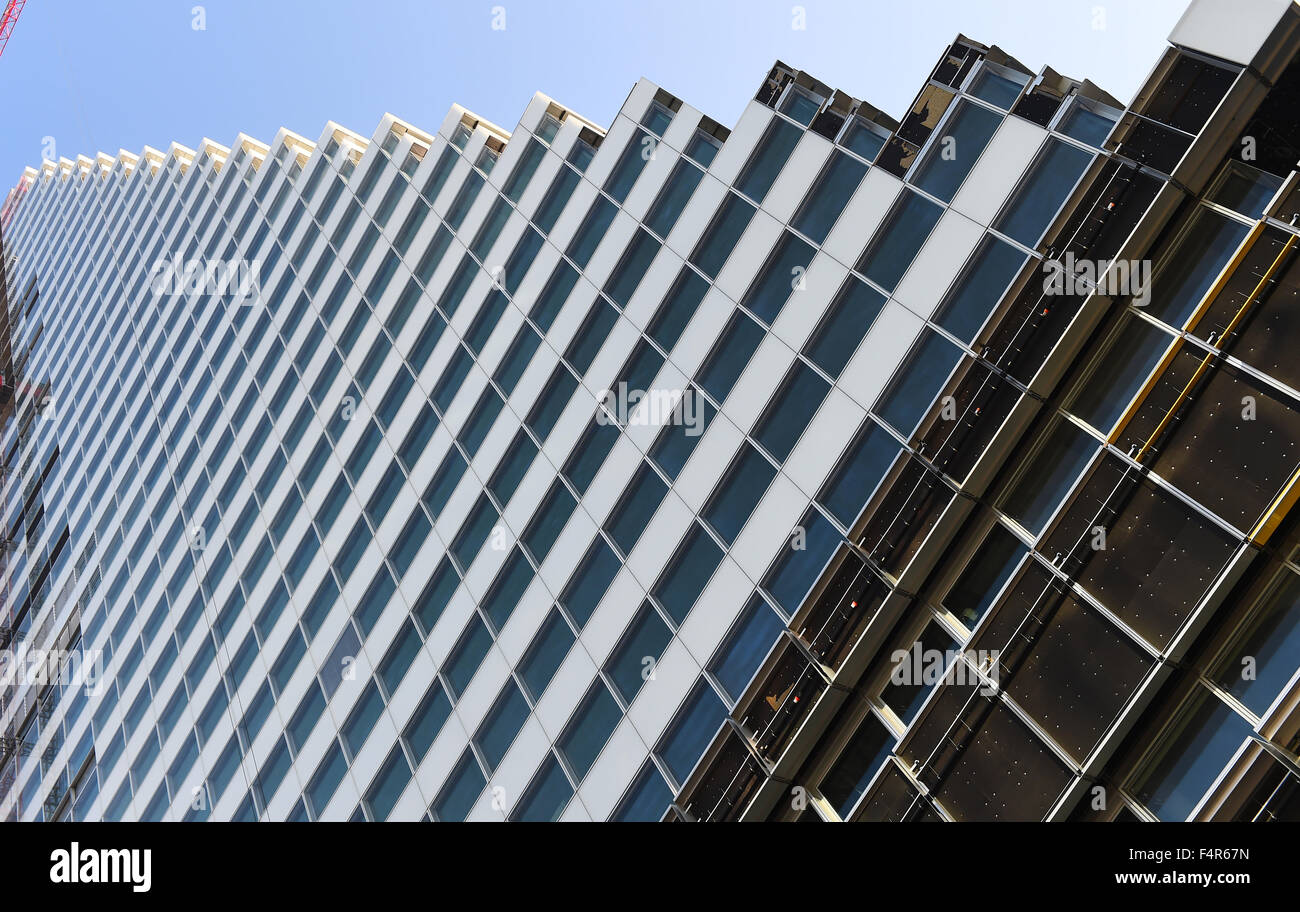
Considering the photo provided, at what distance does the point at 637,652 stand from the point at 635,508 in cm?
350

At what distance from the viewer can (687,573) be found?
22.2 metres

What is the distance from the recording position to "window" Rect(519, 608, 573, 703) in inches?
931

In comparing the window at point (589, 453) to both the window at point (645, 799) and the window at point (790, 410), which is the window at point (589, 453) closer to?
the window at point (790, 410)

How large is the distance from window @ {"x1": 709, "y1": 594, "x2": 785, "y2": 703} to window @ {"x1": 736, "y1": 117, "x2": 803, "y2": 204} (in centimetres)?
1051

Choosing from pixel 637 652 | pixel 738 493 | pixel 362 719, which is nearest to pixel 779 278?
pixel 738 493

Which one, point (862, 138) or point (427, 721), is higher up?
point (862, 138)

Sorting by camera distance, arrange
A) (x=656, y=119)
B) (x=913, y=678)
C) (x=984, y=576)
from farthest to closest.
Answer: (x=656, y=119) < (x=913, y=678) < (x=984, y=576)

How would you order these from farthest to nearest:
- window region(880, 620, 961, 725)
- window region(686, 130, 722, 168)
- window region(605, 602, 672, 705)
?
window region(686, 130, 722, 168), window region(605, 602, 672, 705), window region(880, 620, 961, 725)

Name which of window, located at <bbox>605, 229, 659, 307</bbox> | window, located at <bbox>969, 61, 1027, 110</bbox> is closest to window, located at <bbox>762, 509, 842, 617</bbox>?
window, located at <bbox>605, 229, 659, 307</bbox>

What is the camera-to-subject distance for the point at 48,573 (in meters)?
47.5

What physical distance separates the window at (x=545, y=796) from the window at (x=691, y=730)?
107 inches

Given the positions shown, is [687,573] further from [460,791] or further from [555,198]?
[555,198]

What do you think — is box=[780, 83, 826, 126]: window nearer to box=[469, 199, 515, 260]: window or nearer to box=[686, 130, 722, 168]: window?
box=[686, 130, 722, 168]: window

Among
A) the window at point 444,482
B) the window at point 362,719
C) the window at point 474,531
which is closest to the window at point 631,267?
the window at point 444,482
